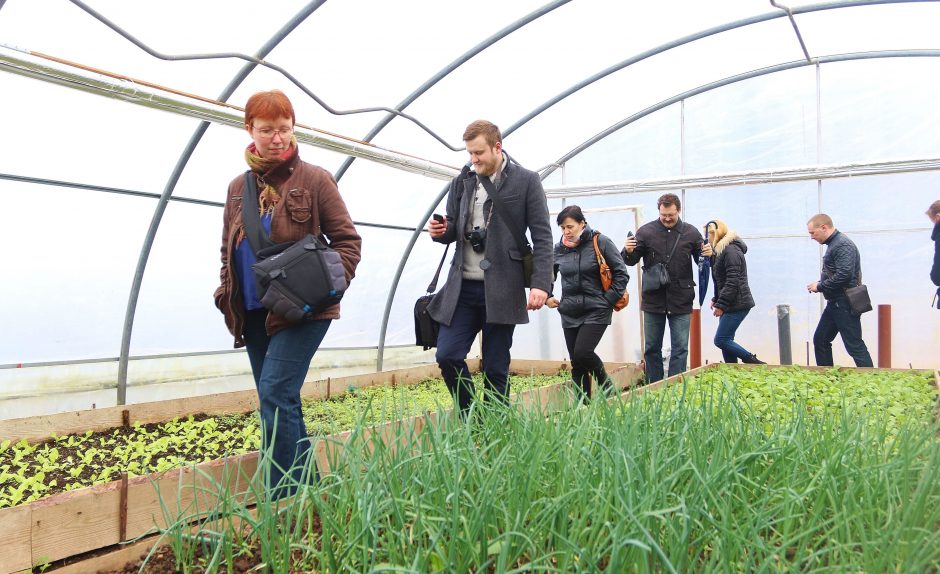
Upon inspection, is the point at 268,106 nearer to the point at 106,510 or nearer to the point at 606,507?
the point at 106,510

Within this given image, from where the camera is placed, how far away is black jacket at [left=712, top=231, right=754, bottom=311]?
6352 mm

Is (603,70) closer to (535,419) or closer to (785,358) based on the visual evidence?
(785,358)

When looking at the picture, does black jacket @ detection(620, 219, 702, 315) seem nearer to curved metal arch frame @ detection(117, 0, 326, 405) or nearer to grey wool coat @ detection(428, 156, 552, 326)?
grey wool coat @ detection(428, 156, 552, 326)

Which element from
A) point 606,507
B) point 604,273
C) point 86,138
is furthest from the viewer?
point 86,138

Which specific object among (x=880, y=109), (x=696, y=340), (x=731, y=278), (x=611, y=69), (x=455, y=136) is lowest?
(x=696, y=340)

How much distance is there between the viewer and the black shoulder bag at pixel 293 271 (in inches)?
95.5

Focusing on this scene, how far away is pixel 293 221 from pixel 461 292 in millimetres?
935

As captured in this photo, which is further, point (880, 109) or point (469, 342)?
point (880, 109)

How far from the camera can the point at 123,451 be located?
367 cm

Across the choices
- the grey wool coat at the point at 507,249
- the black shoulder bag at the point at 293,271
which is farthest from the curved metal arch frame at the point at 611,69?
the black shoulder bag at the point at 293,271

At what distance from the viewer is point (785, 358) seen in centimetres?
834

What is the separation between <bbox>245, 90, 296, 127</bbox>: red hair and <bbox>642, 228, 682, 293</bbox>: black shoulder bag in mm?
3815

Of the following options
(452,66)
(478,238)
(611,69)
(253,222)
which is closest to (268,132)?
(253,222)

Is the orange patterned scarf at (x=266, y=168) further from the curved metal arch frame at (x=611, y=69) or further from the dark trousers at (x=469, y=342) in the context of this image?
the curved metal arch frame at (x=611, y=69)
